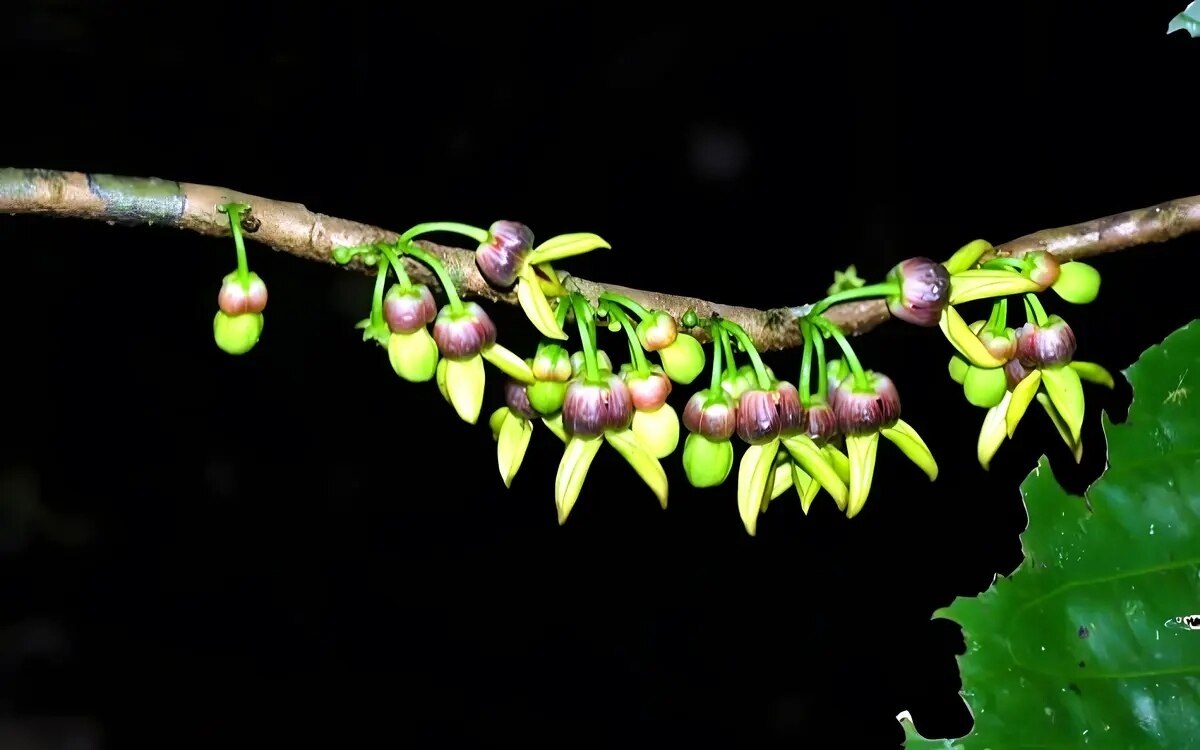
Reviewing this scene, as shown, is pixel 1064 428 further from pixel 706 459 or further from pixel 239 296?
pixel 239 296

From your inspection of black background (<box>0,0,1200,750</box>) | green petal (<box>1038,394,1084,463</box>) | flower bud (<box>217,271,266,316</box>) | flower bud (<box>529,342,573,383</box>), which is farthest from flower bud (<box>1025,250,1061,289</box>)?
black background (<box>0,0,1200,750</box>)

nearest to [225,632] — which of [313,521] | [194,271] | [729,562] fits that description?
[313,521]

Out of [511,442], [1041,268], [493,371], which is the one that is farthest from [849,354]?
[493,371]

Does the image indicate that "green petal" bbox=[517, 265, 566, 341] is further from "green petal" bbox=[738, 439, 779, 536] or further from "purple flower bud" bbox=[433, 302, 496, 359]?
"green petal" bbox=[738, 439, 779, 536]

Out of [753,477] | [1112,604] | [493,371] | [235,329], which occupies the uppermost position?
[493,371]

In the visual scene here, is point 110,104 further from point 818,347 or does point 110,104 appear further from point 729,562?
point 818,347

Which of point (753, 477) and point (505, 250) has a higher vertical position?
point (505, 250)

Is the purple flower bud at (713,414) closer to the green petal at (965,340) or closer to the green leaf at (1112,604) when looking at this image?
the green petal at (965,340)
